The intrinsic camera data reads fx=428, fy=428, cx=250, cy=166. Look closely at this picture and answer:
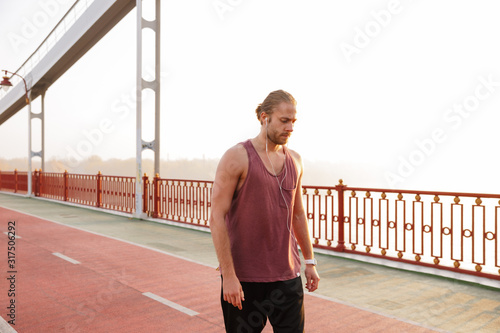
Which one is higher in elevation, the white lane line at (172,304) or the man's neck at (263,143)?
the man's neck at (263,143)

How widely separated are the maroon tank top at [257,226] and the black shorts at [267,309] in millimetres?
55

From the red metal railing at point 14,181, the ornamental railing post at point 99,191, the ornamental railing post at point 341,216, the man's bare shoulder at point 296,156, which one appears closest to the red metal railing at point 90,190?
the ornamental railing post at point 99,191

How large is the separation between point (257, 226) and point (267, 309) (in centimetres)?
45

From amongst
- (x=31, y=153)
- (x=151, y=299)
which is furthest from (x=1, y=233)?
(x=31, y=153)

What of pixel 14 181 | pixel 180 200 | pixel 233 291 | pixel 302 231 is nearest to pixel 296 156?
pixel 302 231

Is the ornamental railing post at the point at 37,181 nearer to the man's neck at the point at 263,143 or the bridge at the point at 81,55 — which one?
the bridge at the point at 81,55

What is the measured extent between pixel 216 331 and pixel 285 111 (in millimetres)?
2524

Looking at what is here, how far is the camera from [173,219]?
11.9 m

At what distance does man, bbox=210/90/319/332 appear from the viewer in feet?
7.05

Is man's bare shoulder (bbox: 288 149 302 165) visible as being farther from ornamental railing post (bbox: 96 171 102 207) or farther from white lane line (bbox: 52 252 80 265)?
ornamental railing post (bbox: 96 171 102 207)

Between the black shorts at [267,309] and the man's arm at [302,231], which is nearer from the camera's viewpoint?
the black shorts at [267,309]

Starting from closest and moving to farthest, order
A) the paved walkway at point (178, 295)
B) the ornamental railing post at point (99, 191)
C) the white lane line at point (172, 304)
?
the paved walkway at point (178, 295), the white lane line at point (172, 304), the ornamental railing post at point (99, 191)

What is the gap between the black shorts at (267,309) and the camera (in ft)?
7.24

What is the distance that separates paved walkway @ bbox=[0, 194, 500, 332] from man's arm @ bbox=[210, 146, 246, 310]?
6.68ft
